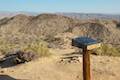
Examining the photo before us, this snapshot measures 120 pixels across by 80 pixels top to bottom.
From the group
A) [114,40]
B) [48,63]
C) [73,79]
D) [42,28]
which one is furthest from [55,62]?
[42,28]

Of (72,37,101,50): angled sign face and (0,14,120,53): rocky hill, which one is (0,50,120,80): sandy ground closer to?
(72,37,101,50): angled sign face

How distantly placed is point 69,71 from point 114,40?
29411 millimetres

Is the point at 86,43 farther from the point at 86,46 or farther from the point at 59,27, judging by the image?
the point at 59,27

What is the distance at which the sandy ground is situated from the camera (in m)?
12.9

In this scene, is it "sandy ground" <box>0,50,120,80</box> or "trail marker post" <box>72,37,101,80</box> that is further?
"sandy ground" <box>0,50,120,80</box>

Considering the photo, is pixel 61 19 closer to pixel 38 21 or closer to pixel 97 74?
pixel 38 21

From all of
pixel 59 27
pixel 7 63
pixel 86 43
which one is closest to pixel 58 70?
pixel 7 63

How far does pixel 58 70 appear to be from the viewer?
13883 millimetres

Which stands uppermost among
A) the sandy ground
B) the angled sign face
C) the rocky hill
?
the angled sign face

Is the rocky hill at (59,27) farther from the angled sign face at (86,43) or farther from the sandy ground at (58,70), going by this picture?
the angled sign face at (86,43)

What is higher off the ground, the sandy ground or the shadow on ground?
the sandy ground

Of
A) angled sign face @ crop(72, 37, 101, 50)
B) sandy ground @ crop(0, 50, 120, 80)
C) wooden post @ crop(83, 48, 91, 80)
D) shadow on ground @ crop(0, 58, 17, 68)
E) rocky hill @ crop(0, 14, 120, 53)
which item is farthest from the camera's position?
rocky hill @ crop(0, 14, 120, 53)

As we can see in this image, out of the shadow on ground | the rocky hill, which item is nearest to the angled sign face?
the shadow on ground

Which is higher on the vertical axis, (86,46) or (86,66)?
(86,46)
